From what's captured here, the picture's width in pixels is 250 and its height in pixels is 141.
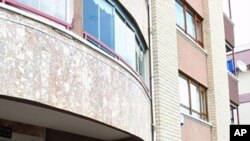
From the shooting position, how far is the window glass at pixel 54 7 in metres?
6.99

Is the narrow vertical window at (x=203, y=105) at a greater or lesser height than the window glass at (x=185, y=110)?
greater

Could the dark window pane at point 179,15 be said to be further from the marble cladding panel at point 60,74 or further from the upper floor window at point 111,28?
the marble cladding panel at point 60,74

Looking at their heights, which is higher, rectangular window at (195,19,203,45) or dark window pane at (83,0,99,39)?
rectangular window at (195,19,203,45)

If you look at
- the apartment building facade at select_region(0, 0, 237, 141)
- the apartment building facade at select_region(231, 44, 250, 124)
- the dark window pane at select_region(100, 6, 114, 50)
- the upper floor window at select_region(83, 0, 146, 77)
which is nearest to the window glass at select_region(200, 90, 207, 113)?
the apartment building facade at select_region(0, 0, 237, 141)

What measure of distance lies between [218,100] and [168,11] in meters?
4.42

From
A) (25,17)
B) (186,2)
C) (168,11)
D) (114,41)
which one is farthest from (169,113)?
(25,17)

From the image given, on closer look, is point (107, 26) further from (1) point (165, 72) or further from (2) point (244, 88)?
(2) point (244, 88)

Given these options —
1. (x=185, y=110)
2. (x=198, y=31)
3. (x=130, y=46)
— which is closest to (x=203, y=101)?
(x=185, y=110)

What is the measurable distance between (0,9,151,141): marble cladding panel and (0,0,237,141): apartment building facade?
0.01 m

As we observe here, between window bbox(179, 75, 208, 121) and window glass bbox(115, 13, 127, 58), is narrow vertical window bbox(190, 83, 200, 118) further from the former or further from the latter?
window glass bbox(115, 13, 127, 58)

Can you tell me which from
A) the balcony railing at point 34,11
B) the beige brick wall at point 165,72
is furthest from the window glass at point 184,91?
the balcony railing at point 34,11

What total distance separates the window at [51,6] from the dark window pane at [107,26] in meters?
1.30

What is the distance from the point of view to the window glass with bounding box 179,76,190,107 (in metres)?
14.5

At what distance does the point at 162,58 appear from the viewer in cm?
1263
